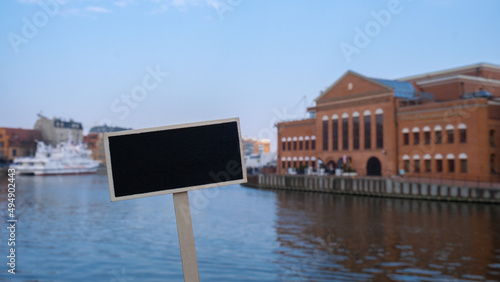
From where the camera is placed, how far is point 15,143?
479 ft

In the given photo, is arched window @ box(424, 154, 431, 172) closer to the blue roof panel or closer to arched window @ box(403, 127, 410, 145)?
arched window @ box(403, 127, 410, 145)

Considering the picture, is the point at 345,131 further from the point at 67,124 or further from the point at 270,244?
the point at 67,124

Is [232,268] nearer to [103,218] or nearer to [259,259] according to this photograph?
[259,259]

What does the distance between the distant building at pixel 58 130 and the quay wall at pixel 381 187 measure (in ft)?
361

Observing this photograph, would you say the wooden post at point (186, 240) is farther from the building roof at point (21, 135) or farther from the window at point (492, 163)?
the building roof at point (21, 135)

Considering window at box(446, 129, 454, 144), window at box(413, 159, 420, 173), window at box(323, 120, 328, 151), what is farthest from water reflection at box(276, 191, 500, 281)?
window at box(323, 120, 328, 151)

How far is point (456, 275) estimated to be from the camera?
1784cm

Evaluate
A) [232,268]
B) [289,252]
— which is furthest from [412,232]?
[232,268]

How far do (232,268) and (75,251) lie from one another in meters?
8.38

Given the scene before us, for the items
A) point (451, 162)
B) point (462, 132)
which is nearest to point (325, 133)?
point (451, 162)

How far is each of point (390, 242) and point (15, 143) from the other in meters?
141

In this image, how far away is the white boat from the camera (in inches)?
5167

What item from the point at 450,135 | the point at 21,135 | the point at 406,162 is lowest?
the point at 406,162

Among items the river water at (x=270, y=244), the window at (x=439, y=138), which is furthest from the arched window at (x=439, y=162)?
the river water at (x=270, y=244)
